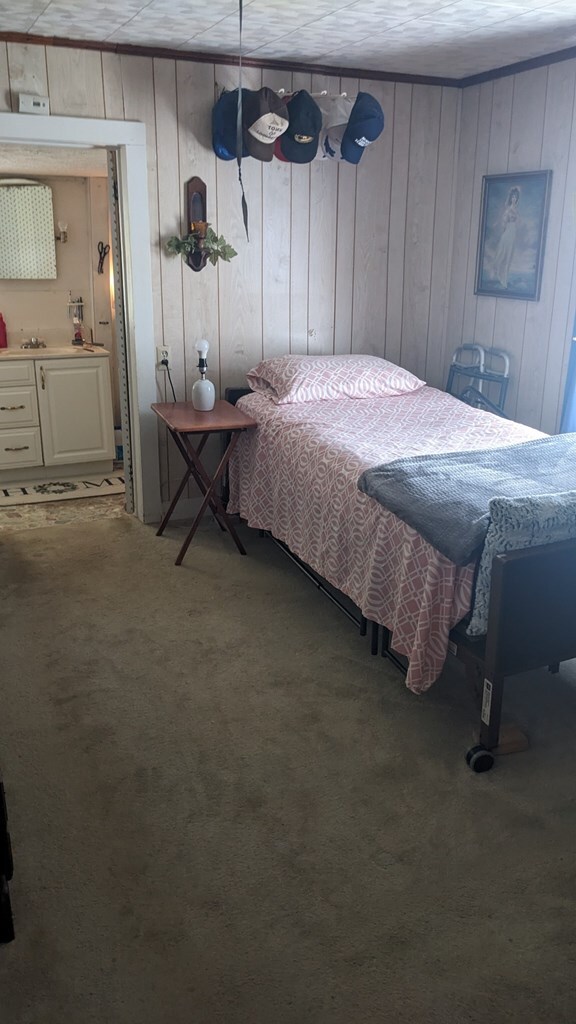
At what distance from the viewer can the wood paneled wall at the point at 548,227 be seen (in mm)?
4047

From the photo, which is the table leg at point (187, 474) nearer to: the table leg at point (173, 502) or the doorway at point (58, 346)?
the table leg at point (173, 502)

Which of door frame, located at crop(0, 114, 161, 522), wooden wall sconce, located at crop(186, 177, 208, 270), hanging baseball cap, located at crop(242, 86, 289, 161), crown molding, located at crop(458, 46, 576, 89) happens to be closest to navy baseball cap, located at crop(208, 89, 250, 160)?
hanging baseball cap, located at crop(242, 86, 289, 161)

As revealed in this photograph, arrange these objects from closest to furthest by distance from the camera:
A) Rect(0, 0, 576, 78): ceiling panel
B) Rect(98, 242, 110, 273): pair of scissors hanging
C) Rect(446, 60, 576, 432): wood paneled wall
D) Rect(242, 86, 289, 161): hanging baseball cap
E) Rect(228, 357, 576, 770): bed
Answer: Rect(228, 357, 576, 770): bed → Rect(0, 0, 576, 78): ceiling panel → Rect(242, 86, 289, 161): hanging baseball cap → Rect(446, 60, 576, 432): wood paneled wall → Rect(98, 242, 110, 273): pair of scissors hanging

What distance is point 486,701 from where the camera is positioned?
253 centimetres

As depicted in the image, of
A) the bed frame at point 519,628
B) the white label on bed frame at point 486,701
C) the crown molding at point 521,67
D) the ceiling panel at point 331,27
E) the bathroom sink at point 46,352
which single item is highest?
the ceiling panel at point 331,27

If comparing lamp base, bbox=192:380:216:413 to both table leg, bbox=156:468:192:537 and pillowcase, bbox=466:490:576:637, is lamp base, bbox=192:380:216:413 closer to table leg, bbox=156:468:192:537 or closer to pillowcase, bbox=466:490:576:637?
table leg, bbox=156:468:192:537

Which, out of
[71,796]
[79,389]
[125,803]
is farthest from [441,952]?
[79,389]

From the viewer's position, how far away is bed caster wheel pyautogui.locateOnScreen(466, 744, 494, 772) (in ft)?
8.27

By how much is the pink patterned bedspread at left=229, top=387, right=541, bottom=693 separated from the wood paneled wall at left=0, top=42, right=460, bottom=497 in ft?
1.86

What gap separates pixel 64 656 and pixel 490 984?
1.94 m

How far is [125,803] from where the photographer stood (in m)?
2.38

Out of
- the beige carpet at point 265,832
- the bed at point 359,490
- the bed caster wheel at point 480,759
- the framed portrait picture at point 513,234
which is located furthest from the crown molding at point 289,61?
the bed caster wheel at point 480,759

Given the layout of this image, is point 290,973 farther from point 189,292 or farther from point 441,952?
point 189,292

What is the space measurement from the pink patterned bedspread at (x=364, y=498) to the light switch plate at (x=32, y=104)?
164cm
